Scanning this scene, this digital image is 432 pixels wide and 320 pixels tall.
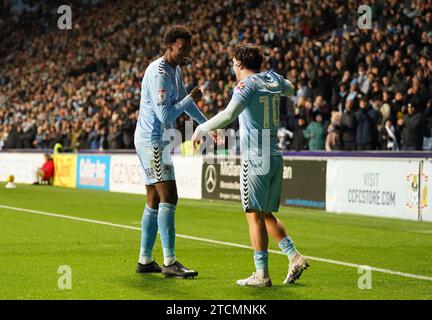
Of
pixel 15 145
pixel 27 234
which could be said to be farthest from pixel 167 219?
pixel 15 145

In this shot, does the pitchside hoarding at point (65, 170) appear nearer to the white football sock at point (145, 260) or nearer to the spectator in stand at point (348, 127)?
the spectator in stand at point (348, 127)

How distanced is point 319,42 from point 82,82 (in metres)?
16.7

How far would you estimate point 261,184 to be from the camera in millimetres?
7977

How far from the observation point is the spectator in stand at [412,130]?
18.3 m

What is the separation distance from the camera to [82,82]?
1543 inches

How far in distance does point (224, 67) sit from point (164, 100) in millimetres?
19959

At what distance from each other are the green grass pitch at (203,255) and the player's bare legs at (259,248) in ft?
0.42

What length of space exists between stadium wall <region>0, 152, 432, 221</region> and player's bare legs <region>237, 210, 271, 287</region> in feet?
29.6

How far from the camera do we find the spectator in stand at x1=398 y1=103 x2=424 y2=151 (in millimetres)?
18266

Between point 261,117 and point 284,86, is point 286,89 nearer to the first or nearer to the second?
point 284,86

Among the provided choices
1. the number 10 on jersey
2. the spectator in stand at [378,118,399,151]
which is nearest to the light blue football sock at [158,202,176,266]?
the number 10 on jersey

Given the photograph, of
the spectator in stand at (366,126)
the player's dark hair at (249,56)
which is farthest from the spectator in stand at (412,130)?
the player's dark hair at (249,56)

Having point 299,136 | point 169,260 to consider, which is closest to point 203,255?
point 169,260

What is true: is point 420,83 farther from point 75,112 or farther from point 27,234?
point 75,112
